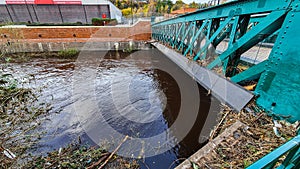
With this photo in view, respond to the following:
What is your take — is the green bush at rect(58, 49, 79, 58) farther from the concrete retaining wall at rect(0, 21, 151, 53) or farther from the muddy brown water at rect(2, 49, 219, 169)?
the muddy brown water at rect(2, 49, 219, 169)

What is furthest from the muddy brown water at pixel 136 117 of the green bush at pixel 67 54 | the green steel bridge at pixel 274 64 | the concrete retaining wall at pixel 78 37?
the concrete retaining wall at pixel 78 37

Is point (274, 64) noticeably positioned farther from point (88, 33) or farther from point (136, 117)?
point (88, 33)

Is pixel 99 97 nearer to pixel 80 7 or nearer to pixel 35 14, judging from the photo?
pixel 80 7

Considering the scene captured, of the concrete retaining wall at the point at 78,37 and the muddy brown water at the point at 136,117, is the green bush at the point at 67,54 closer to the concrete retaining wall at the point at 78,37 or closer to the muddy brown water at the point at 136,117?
the concrete retaining wall at the point at 78,37

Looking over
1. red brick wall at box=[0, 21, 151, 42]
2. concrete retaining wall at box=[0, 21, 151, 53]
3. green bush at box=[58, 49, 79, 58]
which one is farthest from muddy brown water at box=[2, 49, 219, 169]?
red brick wall at box=[0, 21, 151, 42]

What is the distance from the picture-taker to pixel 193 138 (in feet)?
8.40

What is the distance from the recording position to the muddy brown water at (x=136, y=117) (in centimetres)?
246

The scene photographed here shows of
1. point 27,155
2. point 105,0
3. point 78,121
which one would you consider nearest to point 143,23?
point 105,0

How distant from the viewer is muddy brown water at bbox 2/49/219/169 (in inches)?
96.9

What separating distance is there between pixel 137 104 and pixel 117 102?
65cm

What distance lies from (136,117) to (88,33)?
50.4 ft

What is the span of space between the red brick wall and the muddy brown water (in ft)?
37.6

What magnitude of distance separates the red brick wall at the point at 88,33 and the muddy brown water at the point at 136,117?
37.6 feet

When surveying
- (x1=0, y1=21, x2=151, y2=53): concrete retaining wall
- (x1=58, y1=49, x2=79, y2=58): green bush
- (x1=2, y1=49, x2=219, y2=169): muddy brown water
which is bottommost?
(x1=58, y1=49, x2=79, y2=58): green bush
